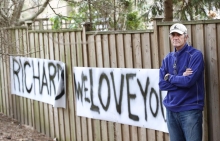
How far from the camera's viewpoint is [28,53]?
8719mm

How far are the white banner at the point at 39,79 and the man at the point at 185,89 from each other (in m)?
3.19

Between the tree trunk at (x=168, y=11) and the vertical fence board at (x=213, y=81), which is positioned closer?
the vertical fence board at (x=213, y=81)

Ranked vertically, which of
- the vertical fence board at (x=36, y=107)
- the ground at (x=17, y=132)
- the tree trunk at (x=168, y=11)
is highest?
the tree trunk at (x=168, y=11)

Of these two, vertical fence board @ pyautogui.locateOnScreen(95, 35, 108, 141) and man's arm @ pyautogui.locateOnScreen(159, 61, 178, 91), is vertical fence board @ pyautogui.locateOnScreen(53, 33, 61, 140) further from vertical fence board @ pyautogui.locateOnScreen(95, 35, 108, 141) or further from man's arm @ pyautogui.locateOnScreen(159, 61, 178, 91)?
man's arm @ pyautogui.locateOnScreen(159, 61, 178, 91)

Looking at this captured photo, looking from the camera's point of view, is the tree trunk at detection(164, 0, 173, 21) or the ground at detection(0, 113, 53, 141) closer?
the ground at detection(0, 113, 53, 141)

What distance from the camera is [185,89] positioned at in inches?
191

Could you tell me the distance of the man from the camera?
478 cm

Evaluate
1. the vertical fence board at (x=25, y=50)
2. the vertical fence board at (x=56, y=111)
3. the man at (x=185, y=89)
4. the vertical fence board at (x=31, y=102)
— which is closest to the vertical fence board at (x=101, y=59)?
the vertical fence board at (x=56, y=111)

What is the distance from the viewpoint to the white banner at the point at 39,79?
788 centimetres

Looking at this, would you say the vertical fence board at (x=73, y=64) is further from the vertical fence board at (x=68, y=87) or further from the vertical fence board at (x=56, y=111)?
the vertical fence board at (x=56, y=111)

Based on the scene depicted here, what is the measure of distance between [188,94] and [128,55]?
1773 mm

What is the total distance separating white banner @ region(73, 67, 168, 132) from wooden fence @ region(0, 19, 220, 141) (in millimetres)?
116

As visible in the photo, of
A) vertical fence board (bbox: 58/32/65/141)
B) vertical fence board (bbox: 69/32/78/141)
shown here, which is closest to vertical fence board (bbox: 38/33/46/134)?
vertical fence board (bbox: 58/32/65/141)

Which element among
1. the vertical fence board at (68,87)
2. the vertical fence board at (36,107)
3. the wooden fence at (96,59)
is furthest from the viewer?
the vertical fence board at (36,107)
